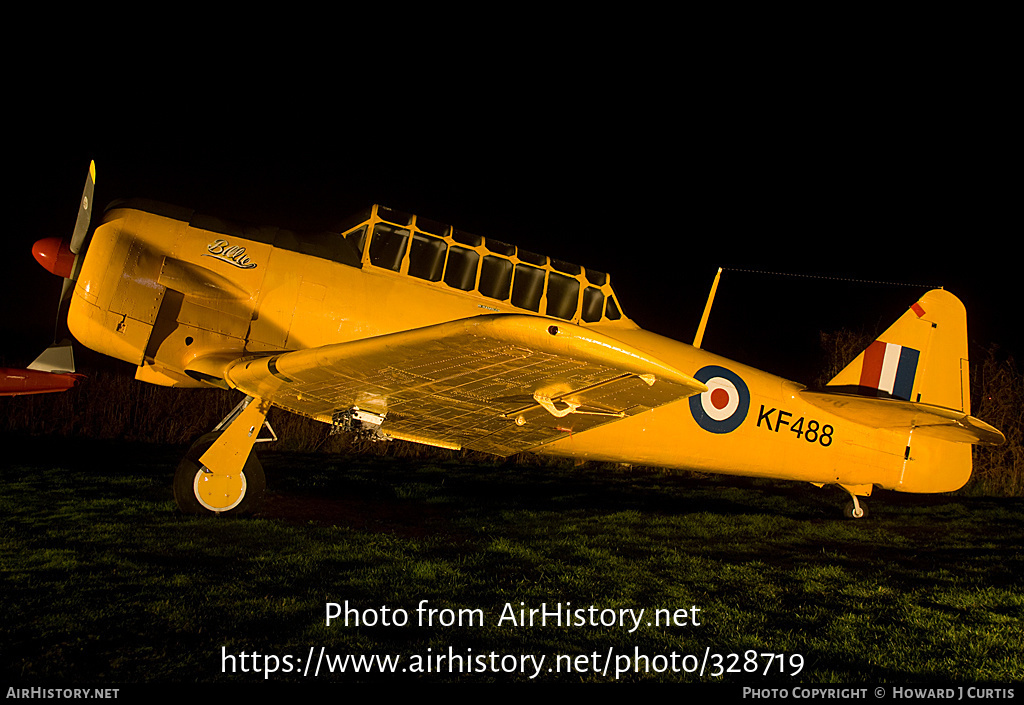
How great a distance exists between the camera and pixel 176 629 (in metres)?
3.14

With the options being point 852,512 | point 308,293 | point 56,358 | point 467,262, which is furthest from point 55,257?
point 852,512

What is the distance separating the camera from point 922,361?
7.67 meters

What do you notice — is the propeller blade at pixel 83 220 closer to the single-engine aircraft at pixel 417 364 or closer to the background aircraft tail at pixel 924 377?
the single-engine aircraft at pixel 417 364

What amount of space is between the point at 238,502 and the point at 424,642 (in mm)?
3185

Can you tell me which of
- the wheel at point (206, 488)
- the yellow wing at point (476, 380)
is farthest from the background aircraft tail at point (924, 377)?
the wheel at point (206, 488)

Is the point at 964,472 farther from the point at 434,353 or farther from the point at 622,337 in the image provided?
the point at 434,353

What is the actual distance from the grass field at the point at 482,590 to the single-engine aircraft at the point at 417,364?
2.45 feet

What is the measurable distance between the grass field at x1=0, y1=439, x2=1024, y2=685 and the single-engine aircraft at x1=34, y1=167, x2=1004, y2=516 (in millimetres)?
747

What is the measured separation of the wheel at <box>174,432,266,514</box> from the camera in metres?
5.50

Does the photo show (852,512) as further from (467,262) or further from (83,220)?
(83,220)

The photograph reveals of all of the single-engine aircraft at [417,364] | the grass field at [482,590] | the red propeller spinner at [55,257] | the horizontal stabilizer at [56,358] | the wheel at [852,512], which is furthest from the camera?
the wheel at [852,512]

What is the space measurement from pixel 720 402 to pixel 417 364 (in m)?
3.97

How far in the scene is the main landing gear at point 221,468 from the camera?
5.46 metres

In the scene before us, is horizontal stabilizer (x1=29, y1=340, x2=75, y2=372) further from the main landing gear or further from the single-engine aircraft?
the main landing gear
